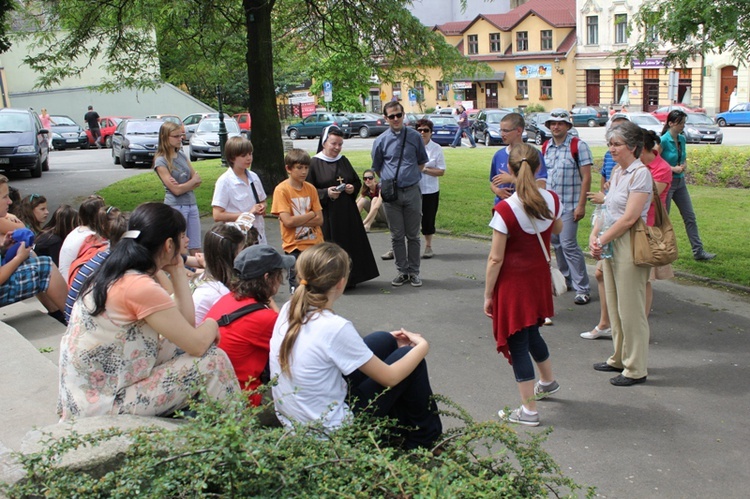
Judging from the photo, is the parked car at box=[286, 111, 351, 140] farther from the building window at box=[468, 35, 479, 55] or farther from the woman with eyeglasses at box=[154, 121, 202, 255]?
the woman with eyeglasses at box=[154, 121, 202, 255]

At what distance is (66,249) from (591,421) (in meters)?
4.34

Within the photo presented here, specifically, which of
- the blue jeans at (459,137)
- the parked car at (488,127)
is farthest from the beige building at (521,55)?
the blue jeans at (459,137)

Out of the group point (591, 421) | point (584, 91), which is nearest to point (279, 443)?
point (591, 421)

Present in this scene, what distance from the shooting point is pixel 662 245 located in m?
5.53

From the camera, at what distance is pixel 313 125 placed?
42.1 m

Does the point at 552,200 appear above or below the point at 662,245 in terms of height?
above

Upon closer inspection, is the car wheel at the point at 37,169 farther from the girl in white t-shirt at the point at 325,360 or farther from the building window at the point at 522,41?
the building window at the point at 522,41

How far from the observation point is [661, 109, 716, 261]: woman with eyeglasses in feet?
29.6

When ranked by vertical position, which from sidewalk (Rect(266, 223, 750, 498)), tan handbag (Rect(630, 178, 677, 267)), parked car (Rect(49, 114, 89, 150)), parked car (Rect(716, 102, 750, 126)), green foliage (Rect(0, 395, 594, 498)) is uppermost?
parked car (Rect(49, 114, 89, 150))

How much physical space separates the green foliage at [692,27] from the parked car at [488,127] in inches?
1051

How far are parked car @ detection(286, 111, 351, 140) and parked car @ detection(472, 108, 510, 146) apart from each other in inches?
298

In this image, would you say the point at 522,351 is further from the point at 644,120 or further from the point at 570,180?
the point at 644,120

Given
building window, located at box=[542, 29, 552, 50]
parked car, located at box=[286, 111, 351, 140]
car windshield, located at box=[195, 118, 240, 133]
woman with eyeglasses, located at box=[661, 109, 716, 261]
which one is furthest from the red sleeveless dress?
building window, located at box=[542, 29, 552, 50]

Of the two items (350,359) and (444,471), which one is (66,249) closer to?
(350,359)
